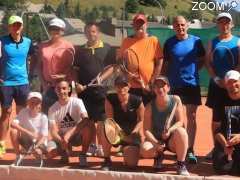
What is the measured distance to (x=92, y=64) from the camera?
23.7 feet

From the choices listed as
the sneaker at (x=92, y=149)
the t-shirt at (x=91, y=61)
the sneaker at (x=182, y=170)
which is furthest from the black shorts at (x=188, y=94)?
the sneaker at (x=92, y=149)

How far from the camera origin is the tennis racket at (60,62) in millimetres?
7250

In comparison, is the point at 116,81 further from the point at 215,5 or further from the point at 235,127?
the point at 215,5

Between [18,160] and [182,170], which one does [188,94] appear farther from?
[18,160]

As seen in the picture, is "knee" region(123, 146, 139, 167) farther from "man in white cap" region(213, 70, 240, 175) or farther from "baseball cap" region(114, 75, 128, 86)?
"man in white cap" region(213, 70, 240, 175)

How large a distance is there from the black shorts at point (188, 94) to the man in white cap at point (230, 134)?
25.3 inches

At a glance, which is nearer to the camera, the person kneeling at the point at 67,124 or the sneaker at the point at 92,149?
the person kneeling at the point at 67,124

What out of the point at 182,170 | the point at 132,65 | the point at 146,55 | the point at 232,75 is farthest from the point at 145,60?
the point at 182,170

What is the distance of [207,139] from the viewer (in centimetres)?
910

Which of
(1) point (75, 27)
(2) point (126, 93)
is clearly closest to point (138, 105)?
(2) point (126, 93)

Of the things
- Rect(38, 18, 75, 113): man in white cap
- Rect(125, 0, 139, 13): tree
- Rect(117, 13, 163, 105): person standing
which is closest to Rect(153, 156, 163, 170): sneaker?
Rect(117, 13, 163, 105): person standing

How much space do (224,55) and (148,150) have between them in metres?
1.38

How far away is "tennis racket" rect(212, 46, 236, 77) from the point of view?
676cm

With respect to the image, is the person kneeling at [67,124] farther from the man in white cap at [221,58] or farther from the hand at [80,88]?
the man in white cap at [221,58]
